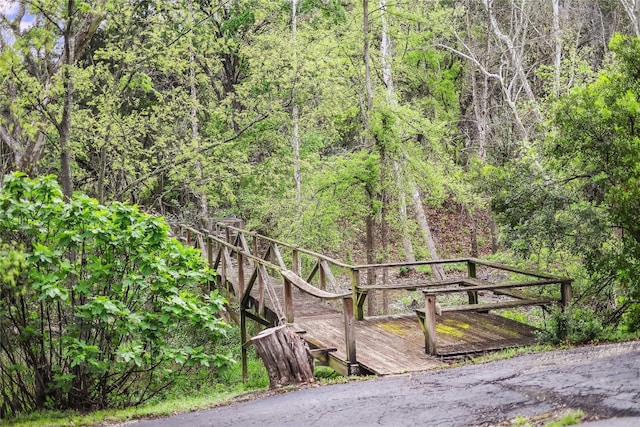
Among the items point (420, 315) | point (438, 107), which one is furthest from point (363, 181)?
point (438, 107)

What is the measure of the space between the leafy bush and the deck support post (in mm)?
2718

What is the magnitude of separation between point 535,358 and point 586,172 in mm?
4003

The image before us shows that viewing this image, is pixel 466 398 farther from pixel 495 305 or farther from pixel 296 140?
pixel 296 140

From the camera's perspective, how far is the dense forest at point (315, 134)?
32.1 ft

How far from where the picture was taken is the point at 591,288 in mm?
10633

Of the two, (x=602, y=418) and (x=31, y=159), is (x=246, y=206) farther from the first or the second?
(x=602, y=418)

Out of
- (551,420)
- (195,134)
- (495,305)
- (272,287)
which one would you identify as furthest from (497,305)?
(195,134)

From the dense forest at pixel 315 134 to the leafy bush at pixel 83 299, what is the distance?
65cm

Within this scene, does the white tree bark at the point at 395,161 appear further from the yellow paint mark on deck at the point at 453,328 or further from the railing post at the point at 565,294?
the railing post at the point at 565,294

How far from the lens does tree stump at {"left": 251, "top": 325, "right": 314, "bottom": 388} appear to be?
24.8 ft

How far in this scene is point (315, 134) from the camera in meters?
22.7

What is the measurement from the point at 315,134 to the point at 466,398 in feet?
57.3

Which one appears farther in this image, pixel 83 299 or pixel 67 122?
pixel 67 122

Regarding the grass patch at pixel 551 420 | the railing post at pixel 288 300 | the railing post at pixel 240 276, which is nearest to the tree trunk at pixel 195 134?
the railing post at pixel 240 276
